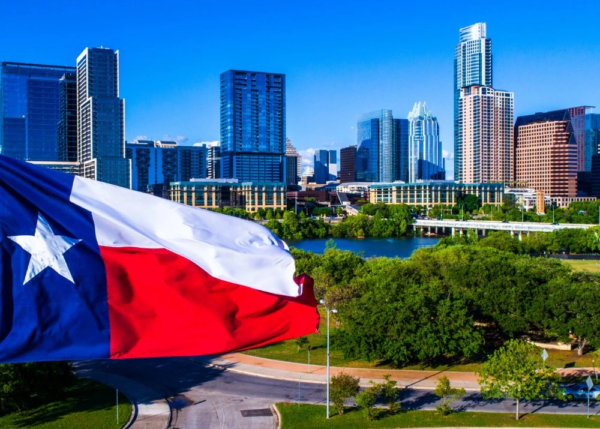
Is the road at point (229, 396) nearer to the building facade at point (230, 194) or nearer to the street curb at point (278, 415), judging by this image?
the street curb at point (278, 415)

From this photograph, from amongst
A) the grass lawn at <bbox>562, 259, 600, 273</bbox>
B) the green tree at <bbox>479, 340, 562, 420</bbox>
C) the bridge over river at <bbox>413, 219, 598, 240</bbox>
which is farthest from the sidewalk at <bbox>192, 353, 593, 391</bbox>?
the bridge over river at <bbox>413, 219, 598, 240</bbox>

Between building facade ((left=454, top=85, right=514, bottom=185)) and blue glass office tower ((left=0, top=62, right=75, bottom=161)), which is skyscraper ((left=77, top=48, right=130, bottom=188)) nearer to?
blue glass office tower ((left=0, top=62, right=75, bottom=161))

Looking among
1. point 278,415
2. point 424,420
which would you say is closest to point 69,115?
point 278,415

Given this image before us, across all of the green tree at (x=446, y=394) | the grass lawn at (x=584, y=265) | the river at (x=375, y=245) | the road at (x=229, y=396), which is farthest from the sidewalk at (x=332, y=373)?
the river at (x=375, y=245)

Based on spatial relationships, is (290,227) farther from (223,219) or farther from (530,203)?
(223,219)

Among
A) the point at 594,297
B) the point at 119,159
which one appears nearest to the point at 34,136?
the point at 119,159

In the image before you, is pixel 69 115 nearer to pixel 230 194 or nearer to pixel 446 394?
pixel 230 194

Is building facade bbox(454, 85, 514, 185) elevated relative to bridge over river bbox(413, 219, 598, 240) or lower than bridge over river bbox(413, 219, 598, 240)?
elevated
